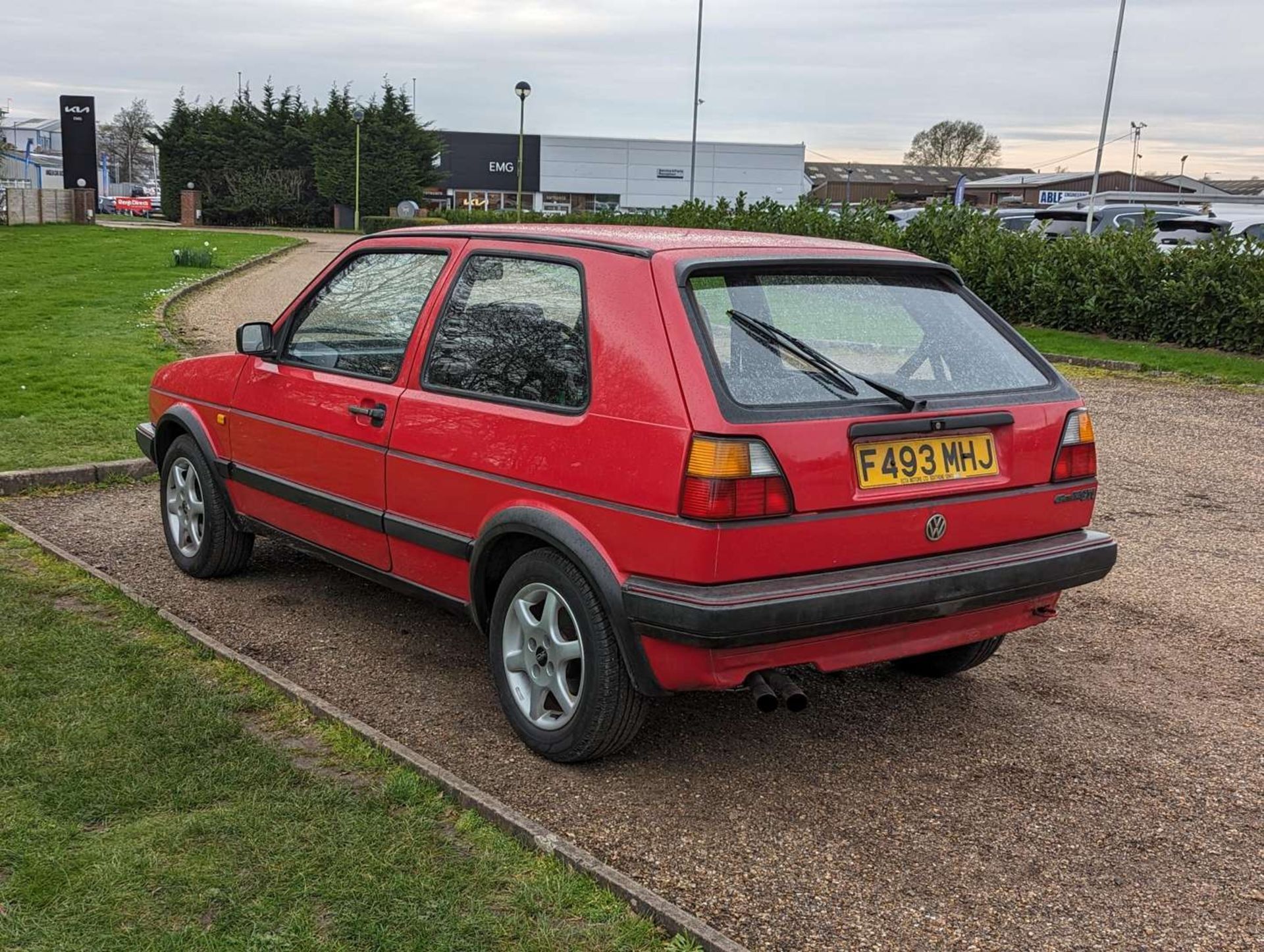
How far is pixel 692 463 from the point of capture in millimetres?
3537

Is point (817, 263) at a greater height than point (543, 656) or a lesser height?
greater

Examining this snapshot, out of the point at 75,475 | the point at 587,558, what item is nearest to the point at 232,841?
the point at 587,558

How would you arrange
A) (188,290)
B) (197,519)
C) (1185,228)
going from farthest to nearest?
(1185,228) < (188,290) < (197,519)

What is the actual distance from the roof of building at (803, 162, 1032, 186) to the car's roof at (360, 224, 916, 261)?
340ft

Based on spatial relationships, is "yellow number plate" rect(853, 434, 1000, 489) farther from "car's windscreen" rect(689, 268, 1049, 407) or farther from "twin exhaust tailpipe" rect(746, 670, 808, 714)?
"twin exhaust tailpipe" rect(746, 670, 808, 714)

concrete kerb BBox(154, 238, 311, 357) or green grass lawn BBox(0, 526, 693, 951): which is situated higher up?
concrete kerb BBox(154, 238, 311, 357)

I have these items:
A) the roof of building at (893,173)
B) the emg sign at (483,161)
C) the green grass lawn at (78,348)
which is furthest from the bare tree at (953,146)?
the green grass lawn at (78,348)

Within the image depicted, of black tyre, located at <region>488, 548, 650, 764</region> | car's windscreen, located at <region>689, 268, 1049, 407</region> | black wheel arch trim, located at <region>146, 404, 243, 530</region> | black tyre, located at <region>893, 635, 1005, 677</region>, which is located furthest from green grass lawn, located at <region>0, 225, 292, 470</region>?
car's windscreen, located at <region>689, 268, 1049, 407</region>

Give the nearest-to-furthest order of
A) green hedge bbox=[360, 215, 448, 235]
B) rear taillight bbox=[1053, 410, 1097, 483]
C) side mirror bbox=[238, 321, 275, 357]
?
rear taillight bbox=[1053, 410, 1097, 483]
side mirror bbox=[238, 321, 275, 357]
green hedge bbox=[360, 215, 448, 235]

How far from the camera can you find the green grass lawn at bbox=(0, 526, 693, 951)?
3057mm

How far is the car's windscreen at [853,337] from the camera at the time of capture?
12.4 feet

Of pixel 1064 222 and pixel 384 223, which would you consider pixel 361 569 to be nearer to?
pixel 1064 222

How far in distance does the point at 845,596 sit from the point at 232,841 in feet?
6.01

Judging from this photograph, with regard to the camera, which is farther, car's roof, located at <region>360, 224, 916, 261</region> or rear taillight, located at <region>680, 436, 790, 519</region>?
car's roof, located at <region>360, 224, 916, 261</region>
